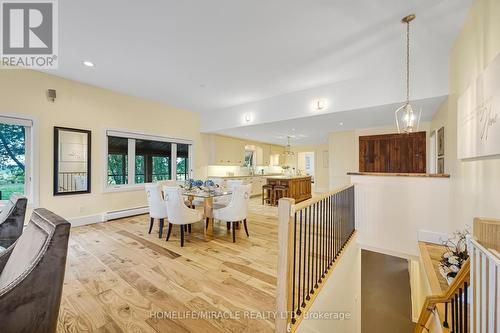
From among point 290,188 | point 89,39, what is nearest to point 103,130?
point 89,39

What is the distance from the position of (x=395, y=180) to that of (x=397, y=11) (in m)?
2.50

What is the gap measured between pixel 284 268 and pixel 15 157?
513 cm

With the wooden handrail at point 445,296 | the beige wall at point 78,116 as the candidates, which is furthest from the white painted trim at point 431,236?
the beige wall at point 78,116

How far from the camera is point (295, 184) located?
6.79m

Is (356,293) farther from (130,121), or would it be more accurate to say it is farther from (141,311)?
(130,121)

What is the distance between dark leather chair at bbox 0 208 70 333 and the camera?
0.78 metres

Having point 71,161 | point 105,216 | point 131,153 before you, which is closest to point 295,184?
point 131,153

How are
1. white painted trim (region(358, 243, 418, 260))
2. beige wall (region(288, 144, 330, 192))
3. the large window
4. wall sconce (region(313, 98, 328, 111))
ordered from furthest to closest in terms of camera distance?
beige wall (region(288, 144, 330, 192)), the large window, wall sconce (region(313, 98, 328, 111)), white painted trim (region(358, 243, 418, 260))

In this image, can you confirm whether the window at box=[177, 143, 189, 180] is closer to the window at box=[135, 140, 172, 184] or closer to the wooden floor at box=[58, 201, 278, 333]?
the window at box=[135, 140, 172, 184]

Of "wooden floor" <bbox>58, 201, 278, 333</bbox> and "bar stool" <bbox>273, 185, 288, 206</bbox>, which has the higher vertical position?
"bar stool" <bbox>273, 185, 288, 206</bbox>

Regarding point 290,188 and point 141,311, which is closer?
point 141,311

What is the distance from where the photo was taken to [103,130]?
4570 mm

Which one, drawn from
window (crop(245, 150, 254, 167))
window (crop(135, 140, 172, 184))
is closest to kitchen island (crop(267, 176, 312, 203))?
window (crop(245, 150, 254, 167))

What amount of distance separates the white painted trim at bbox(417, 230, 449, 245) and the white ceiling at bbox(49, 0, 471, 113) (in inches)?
88.0
